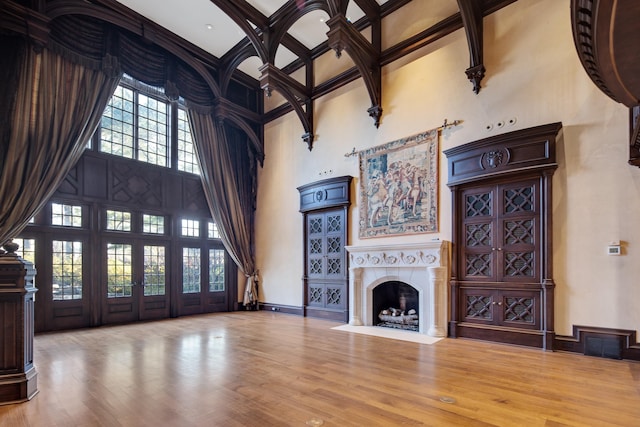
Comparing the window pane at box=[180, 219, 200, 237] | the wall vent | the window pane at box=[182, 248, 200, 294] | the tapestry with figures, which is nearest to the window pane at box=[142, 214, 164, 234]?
the window pane at box=[180, 219, 200, 237]

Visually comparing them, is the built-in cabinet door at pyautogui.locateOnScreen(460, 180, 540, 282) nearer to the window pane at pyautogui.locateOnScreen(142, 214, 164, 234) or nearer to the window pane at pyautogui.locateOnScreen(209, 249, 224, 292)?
the window pane at pyautogui.locateOnScreen(209, 249, 224, 292)

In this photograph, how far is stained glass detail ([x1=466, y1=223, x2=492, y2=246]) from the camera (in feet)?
17.3

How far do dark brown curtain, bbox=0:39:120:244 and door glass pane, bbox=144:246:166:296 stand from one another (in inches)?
93.4

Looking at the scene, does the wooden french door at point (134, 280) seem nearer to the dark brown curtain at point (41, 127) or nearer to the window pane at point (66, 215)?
the window pane at point (66, 215)

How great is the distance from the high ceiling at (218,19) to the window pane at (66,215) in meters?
4.28

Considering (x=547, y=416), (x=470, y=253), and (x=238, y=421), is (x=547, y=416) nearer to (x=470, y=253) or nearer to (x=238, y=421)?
(x=238, y=421)

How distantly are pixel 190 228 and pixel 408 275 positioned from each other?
553 centimetres

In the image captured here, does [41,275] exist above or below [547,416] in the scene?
above

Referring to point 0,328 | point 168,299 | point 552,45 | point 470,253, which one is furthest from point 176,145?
point 552,45

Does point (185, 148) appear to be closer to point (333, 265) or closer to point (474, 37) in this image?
point (333, 265)

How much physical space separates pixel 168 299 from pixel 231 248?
6.27ft

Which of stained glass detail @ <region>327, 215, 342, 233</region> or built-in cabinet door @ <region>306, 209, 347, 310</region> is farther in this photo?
stained glass detail @ <region>327, 215, 342, 233</region>

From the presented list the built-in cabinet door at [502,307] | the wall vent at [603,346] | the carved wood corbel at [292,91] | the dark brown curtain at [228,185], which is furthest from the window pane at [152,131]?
the wall vent at [603,346]

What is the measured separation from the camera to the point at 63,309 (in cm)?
623
